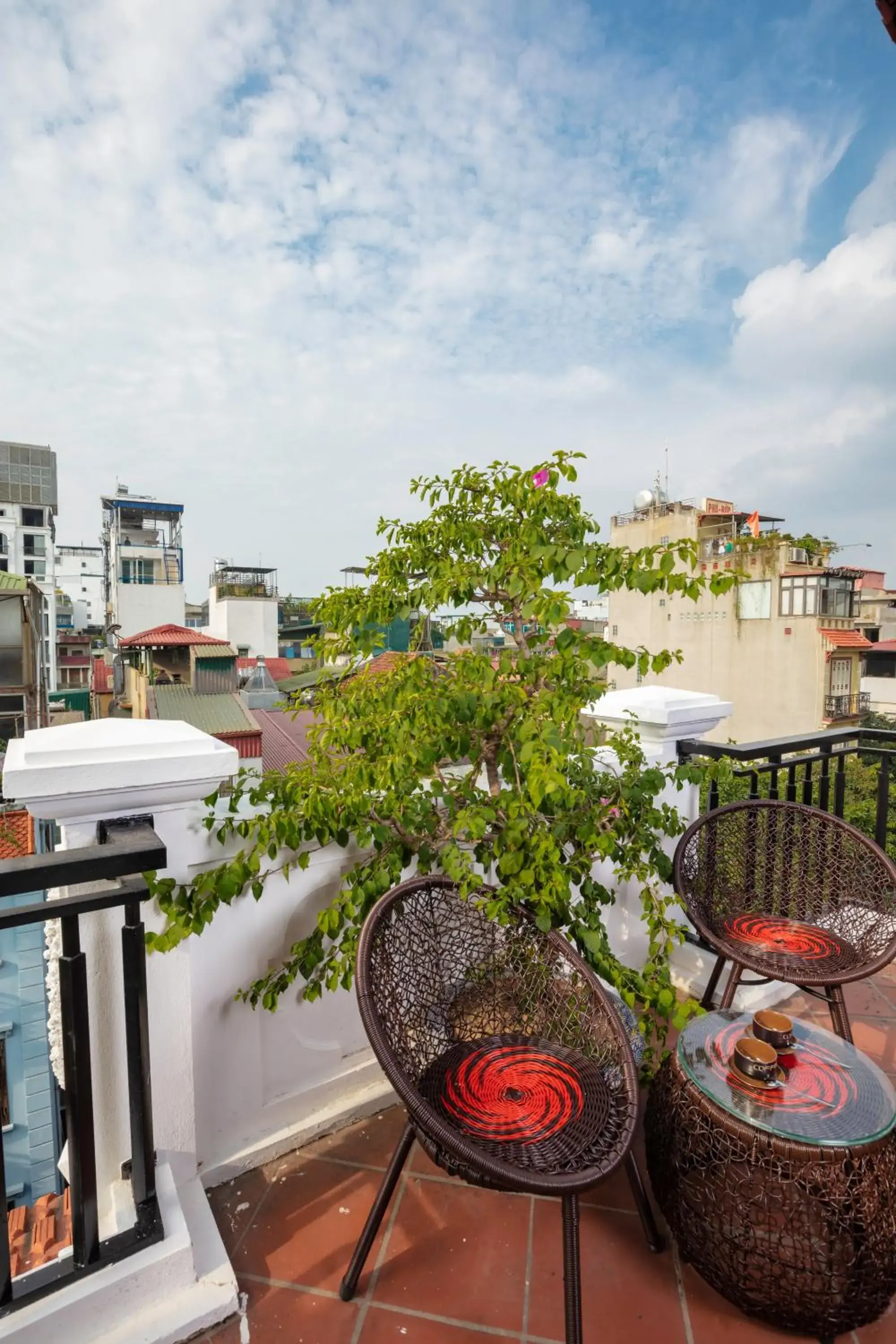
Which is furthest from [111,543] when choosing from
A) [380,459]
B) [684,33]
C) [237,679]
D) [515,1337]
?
[515,1337]

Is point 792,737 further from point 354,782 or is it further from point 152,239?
point 152,239

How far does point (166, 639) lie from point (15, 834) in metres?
10.6

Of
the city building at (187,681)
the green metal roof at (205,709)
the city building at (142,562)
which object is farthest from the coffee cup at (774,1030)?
the city building at (142,562)

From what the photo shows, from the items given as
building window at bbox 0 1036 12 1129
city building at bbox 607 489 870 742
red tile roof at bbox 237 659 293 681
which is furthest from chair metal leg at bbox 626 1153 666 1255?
red tile roof at bbox 237 659 293 681

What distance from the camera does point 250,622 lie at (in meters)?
27.4

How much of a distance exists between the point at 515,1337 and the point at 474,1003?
50 cm

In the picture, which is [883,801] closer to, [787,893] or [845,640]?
[787,893]

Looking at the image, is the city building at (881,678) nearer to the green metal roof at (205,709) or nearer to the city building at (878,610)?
the city building at (878,610)

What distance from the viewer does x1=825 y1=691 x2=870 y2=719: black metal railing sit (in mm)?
18266

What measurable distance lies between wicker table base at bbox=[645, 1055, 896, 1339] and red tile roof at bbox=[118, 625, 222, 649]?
16.7 metres

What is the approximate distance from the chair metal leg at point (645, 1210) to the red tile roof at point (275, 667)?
19124 mm

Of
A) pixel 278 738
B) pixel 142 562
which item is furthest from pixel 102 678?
pixel 278 738

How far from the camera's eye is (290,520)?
14516 mm

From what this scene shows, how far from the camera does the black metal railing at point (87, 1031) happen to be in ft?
2.85
